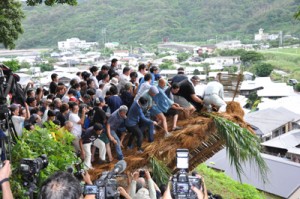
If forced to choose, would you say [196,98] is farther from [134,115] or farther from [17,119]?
[17,119]

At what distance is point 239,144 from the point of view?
7.70m

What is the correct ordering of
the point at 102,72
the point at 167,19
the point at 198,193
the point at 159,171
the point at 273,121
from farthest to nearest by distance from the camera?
the point at 167,19, the point at 273,121, the point at 102,72, the point at 159,171, the point at 198,193

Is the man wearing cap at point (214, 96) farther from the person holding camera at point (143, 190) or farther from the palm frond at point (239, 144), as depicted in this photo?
the person holding camera at point (143, 190)

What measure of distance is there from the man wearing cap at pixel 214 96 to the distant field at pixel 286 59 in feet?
187

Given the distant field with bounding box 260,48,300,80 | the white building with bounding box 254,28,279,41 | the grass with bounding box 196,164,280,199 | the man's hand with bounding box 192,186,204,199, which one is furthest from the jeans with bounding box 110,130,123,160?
the white building with bounding box 254,28,279,41

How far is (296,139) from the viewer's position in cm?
2670

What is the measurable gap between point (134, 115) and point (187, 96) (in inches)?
50.0

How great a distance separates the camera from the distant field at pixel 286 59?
6756 cm

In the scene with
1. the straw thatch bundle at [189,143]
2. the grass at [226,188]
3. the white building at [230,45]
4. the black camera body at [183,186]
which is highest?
the black camera body at [183,186]

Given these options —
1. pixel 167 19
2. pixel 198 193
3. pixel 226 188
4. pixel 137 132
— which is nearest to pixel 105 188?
pixel 198 193

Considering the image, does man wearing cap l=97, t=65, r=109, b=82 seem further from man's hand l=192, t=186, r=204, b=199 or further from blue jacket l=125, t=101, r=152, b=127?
man's hand l=192, t=186, r=204, b=199

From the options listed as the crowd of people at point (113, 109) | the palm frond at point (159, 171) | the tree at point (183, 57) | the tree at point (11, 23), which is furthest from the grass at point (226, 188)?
the tree at point (183, 57)

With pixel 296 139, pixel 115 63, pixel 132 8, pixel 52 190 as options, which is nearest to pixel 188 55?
pixel 132 8

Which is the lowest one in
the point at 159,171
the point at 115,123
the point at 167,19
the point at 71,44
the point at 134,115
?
the point at 71,44
